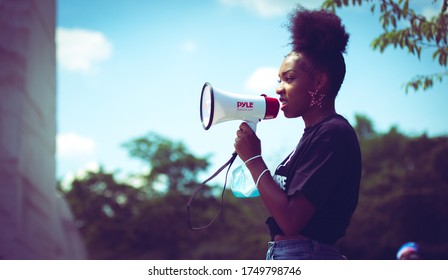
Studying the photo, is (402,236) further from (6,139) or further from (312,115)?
(312,115)

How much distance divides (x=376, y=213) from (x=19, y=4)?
30568 millimetres

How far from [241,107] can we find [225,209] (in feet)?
149

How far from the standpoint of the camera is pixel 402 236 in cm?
3884

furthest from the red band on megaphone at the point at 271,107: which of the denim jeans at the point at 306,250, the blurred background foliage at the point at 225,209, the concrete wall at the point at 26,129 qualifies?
the blurred background foliage at the point at 225,209

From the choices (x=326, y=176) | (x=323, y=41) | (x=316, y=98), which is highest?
(x=323, y=41)

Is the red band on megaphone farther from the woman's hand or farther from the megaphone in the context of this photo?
the woman's hand

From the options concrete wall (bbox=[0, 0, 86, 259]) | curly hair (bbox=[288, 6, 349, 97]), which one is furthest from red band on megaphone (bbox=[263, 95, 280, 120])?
concrete wall (bbox=[0, 0, 86, 259])

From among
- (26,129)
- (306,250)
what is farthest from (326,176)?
(26,129)

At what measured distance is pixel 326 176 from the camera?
92.0 inches

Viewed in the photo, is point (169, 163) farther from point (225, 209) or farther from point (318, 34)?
point (318, 34)

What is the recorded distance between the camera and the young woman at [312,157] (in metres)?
2.33

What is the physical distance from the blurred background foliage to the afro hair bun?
38.3m

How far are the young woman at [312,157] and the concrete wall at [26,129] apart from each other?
14865mm
